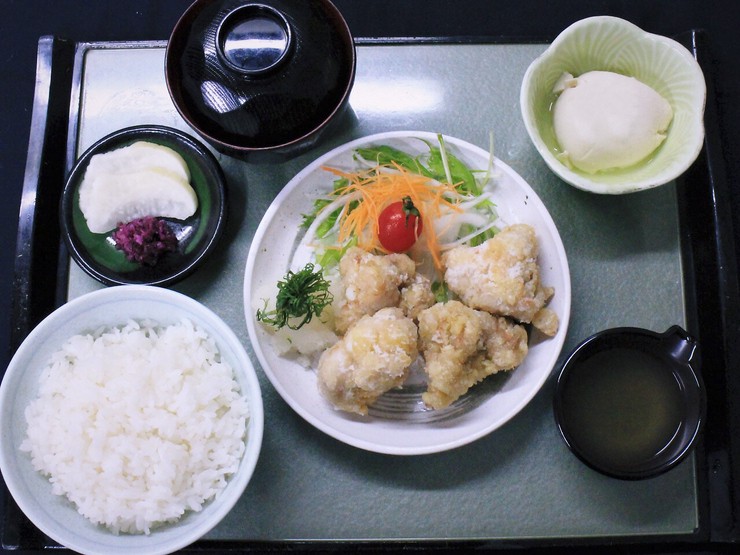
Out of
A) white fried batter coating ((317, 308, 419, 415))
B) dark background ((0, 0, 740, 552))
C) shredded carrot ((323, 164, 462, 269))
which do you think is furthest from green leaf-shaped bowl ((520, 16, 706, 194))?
white fried batter coating ((317, 308, 419, 415))

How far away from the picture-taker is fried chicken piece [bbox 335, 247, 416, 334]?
82.7 inches

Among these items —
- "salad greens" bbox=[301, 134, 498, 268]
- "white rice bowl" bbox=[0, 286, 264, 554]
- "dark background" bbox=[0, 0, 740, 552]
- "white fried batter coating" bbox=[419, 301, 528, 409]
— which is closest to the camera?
"white rice bowl" bbox=[0, 286, 264, 554]

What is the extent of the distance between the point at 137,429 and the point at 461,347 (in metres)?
0.98

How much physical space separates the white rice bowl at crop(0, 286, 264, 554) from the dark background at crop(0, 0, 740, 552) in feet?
2.76

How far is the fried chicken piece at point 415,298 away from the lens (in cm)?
218

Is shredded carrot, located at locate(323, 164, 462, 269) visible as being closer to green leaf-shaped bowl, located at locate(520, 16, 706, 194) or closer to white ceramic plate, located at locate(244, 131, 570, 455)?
white ceramic plate, located at locate(244, 131, 570, 455)

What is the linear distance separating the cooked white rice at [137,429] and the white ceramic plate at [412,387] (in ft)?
0.68

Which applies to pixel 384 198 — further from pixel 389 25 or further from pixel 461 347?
pixel 389 25

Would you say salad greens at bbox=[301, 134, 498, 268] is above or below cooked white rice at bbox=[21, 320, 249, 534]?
above

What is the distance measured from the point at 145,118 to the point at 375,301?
1146mm

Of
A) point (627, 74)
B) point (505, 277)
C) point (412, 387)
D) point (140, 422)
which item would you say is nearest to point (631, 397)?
point (505, 277)

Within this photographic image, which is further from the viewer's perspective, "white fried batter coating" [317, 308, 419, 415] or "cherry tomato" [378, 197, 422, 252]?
"cherry tomato" [378, 197, 422, 252]

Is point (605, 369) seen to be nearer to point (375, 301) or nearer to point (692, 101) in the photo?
point (375, 301)

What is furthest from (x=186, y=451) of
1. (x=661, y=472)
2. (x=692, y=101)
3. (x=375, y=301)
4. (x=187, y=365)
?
(x=692, y=101)
